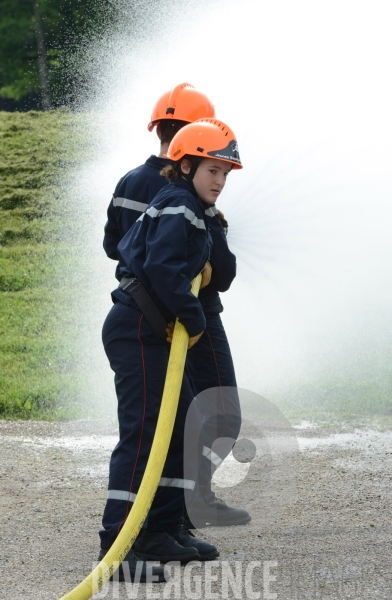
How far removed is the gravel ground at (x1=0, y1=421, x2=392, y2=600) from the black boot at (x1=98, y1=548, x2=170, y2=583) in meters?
0.05

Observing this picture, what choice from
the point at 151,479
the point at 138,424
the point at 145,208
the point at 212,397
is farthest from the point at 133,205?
the point at 151,479

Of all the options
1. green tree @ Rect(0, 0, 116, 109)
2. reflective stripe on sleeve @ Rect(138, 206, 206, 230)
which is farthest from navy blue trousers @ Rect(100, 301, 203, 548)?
green tree @ Rect(0, 0, 116, 109)

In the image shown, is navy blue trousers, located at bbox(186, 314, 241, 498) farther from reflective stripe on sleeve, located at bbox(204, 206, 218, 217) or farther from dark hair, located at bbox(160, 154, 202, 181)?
dark hair, located at bbox(160, 154, 202, 181)

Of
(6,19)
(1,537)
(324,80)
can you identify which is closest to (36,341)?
(324,80)

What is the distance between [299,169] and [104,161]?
4.09 metres

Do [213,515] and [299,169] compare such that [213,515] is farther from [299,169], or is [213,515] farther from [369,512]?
[299,169]

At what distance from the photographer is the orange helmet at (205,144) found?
3701mm

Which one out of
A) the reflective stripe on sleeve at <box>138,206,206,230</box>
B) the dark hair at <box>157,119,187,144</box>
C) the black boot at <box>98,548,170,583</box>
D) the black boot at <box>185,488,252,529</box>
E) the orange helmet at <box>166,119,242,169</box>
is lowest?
the black boot at <box>98,548,170,583</box>

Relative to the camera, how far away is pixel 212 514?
4.30 m

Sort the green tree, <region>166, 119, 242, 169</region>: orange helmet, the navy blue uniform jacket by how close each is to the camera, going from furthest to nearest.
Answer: the green tree → the navy blue uniform jacket → <region>166, 119, 242, 169</region>: orange helmet

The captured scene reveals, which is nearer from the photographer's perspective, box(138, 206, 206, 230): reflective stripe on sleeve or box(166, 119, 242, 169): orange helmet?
box(138, 206, 206, 230): reflective stripe on sleeve

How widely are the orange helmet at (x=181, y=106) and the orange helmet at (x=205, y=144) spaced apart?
2.15 ft

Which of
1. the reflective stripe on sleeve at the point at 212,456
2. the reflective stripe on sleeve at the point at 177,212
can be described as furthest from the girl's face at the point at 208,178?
the reflective stripe on sleeve at the point at 212,456

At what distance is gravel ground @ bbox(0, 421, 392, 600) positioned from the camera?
11.2 feet
